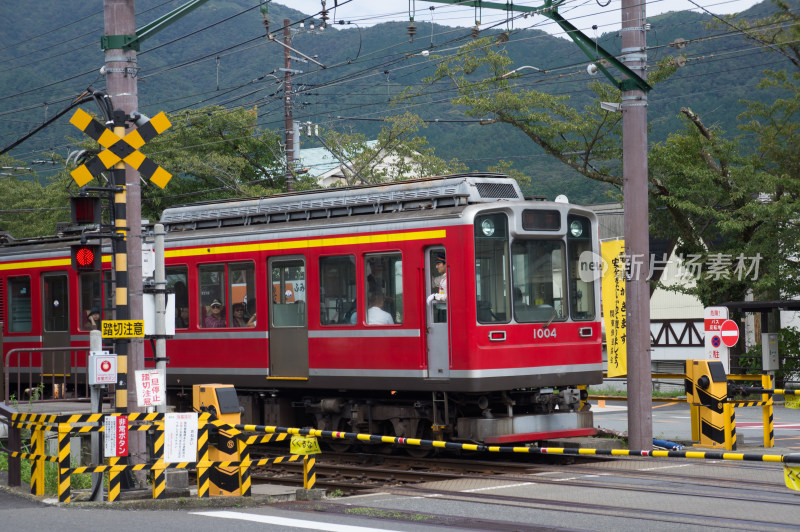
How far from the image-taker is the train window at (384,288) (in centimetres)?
1400

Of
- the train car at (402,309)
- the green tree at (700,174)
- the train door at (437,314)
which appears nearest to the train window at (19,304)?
the train car at (402,309)

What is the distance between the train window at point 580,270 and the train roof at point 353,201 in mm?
917

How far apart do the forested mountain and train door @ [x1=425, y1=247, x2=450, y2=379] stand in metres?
44.8

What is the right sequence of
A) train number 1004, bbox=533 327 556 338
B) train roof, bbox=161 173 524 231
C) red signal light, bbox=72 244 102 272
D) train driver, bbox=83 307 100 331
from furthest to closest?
train driver, bbox=83 307 100 331
train roof, bbox=161 173 524 231
train number 1004, bbox=533 327 556 338
red signal light, bbox=72 244 102 272

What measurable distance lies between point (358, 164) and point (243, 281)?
20.1m

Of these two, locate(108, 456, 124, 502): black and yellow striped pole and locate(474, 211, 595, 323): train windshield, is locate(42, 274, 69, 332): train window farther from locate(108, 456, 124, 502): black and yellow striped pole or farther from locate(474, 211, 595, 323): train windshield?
locate(108, 456, 124, 502): black and yellow striped pole

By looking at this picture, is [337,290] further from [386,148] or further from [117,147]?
[386,148]

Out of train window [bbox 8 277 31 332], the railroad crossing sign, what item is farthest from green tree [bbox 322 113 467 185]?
the railroad crossing sign

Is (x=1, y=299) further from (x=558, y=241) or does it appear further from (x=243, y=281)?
(x=558, y=241)

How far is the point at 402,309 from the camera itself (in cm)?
1394

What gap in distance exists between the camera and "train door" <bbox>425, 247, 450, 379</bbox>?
13.5 metres

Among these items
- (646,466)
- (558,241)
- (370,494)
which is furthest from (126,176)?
(646,466)

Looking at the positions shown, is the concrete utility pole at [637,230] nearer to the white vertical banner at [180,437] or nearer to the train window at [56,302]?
the white vertical banner at [180,437]

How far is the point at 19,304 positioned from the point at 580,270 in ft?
36.2
